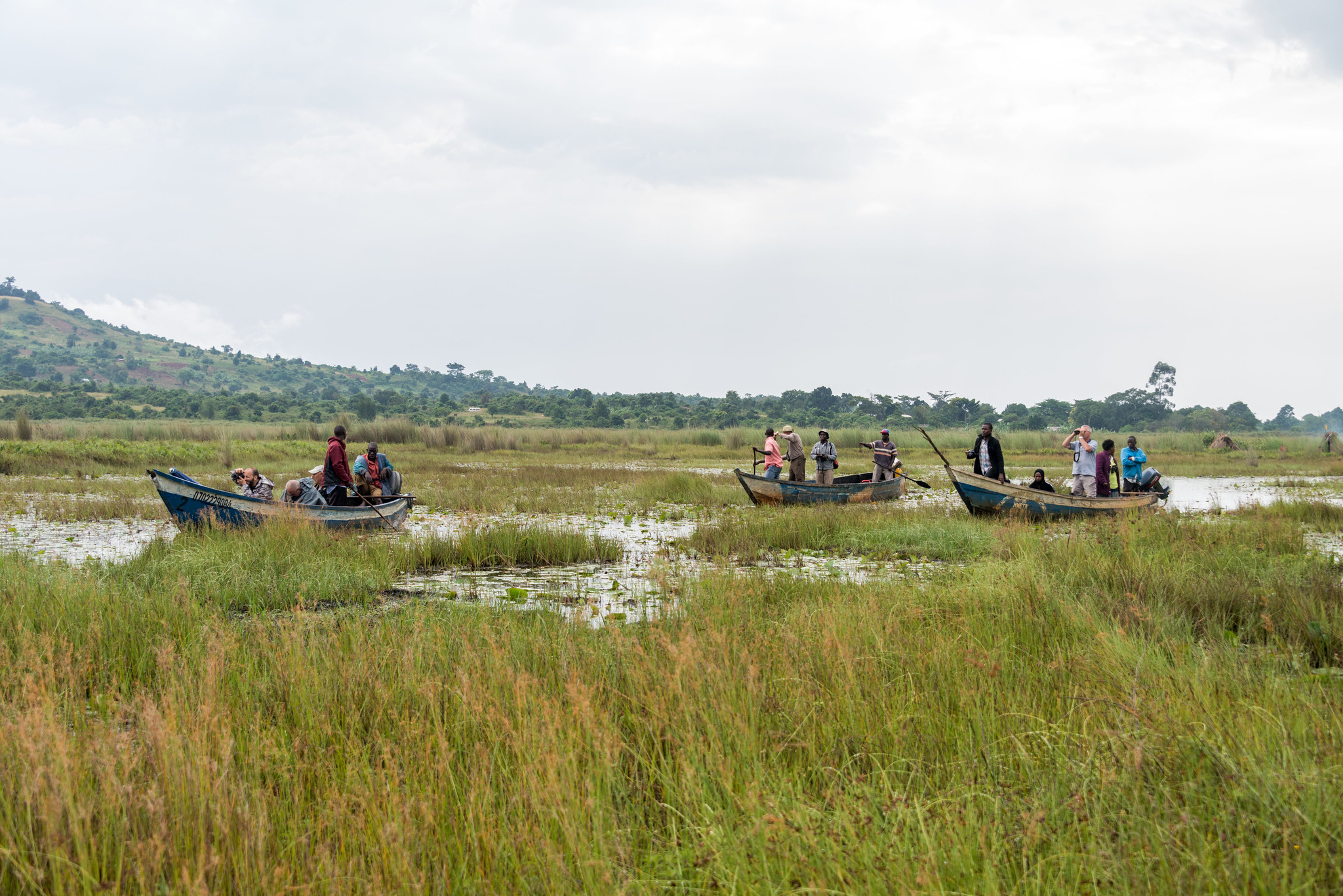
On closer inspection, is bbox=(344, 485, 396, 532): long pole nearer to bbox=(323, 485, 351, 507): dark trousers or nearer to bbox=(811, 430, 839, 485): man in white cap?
bbox=(323, 485, 351, 507): dark trousers

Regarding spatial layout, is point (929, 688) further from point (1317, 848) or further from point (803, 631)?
point (1317, 848)

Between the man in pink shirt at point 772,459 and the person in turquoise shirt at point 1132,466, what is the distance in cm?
753

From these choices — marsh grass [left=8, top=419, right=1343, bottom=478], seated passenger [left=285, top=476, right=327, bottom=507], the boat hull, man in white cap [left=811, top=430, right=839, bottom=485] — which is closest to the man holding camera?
the boat hull

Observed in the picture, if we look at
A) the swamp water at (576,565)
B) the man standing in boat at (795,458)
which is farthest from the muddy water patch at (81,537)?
the man standing in boat at (795,458)

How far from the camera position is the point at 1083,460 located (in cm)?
1641

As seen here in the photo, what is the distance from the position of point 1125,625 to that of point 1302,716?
289cm

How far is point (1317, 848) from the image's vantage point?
2566mm

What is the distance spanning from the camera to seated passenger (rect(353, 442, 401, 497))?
49.7ft

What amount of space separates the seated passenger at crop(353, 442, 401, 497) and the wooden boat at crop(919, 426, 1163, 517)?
10447 millimetres

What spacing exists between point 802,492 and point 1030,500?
4.84 metres

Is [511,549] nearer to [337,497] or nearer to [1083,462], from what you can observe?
[337,497]

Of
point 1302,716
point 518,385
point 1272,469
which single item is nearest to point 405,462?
point 1302,716

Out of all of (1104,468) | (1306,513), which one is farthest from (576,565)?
(1306,513)

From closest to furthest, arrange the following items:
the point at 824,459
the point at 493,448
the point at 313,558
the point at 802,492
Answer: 1. the point at 313,558
2. the point at 802,492
3. the point at 824,459
4. the point at 493,448
